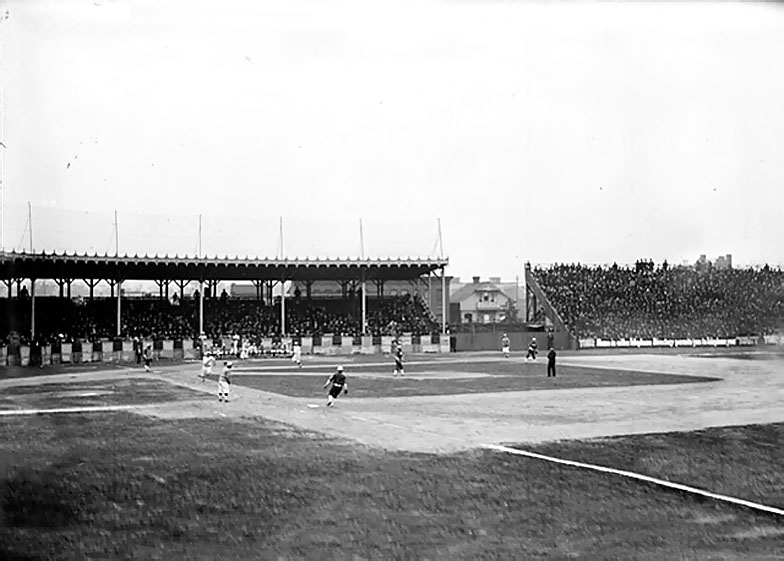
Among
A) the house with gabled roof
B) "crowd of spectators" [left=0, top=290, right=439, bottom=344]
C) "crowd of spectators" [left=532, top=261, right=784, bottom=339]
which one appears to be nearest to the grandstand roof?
"crowd of spectators" [left=0, top=290, right=439, bottom=344]

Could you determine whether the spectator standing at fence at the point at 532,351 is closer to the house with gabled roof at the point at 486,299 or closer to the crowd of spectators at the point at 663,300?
the crowd of spectators at the point at 663,300

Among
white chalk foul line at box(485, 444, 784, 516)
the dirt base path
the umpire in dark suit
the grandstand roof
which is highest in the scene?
the grandstand roof

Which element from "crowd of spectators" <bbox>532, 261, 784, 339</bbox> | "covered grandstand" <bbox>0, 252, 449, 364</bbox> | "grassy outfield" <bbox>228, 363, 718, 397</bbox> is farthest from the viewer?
"covered grandstand" <bbox>0, 252, 449, 364</bbox>

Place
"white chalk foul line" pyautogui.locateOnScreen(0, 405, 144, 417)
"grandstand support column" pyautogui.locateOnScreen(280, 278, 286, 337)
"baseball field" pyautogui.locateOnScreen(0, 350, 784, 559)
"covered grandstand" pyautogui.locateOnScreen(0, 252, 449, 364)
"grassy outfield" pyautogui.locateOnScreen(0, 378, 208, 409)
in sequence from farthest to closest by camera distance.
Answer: "grandstand support column" pyautogui.locateOnScreen(280, 278, 286, 337) < "covered grandstand" pyautogui.locateOnScreen(0, 252, 449, 364) < "grassy outfield" pyautogui.locateOnScreen(0, 378, 208, 409) < "white chalk foul line" pyautogui.locateOnScreen(0, 405, 144, 417) < "baseball field" pyautogui.locateOnScreen(0, 350, 784, 559)

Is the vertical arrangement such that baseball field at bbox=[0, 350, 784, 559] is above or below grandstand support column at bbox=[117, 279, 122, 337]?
below

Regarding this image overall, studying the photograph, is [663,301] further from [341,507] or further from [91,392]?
[341,507]

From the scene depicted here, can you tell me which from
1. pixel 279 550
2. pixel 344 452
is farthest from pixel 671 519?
pixel 344 452

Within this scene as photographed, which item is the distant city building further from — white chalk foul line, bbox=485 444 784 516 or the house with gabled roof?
the house with gabled roof
